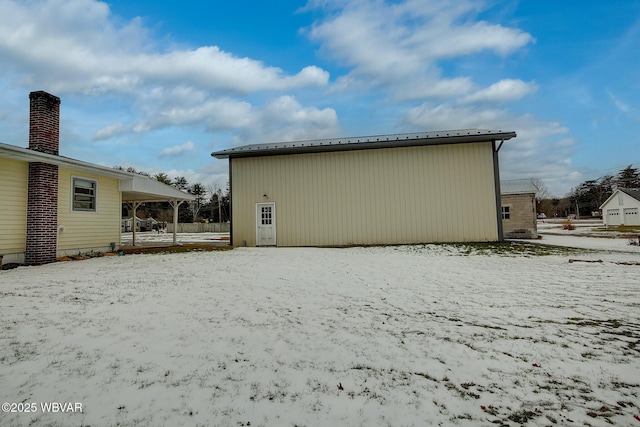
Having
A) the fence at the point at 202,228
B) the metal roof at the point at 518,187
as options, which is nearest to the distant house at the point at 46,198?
the metal roof at the point at 518,187

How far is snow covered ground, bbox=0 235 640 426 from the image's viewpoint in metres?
2.17

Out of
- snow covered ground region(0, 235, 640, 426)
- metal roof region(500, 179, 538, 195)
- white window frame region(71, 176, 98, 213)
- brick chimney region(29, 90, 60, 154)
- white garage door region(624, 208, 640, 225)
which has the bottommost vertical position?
snow covered ground region(0, 235, 640, 426)

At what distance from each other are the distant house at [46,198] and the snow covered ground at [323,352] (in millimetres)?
3518

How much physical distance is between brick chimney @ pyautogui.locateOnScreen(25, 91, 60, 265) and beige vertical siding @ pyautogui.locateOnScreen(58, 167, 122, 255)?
0.49 metres

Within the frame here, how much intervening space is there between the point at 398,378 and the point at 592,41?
13.4 metres

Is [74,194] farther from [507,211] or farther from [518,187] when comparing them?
[518,187]

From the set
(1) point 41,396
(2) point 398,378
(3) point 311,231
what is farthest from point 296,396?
(3) point 311,231

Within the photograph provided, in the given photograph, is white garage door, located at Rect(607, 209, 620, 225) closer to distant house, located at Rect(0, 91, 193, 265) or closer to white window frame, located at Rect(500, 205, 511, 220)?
white window frame, located at Rect(500, 205, 511, 220)

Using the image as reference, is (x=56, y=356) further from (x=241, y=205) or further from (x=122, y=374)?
(x=241, y=205)

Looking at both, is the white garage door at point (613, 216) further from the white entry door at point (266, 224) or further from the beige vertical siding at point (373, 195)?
the white entry door at point (266, 224)

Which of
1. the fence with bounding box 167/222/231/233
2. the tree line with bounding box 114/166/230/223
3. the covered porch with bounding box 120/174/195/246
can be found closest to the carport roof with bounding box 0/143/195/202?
the covered porch with bounding box 120/174/195/246

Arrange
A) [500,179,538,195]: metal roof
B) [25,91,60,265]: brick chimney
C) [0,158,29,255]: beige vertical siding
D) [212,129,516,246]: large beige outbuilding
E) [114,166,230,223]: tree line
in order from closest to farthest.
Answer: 1. [0,158,29,255]: beige vertical siding
2. [25,91,60,265]: brick chimney
3. [212,129,516,246]: large beige outbuilding
4. [500,179,538,195]: metal roof
5. [114,166,230,223]: tree line

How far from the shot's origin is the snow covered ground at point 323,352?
2.17m

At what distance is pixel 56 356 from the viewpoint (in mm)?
2928
